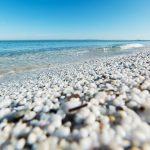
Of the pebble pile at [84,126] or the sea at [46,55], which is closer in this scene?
the pebble pile at [84,126]

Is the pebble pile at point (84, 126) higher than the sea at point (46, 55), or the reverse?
the pebble pile at point (84, 126)

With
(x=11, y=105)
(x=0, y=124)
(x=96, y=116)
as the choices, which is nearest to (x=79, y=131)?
(x=96, y=116)

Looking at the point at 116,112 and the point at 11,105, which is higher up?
the point at 116,112

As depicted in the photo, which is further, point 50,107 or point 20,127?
point 50,107

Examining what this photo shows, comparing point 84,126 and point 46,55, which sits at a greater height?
point 84,126

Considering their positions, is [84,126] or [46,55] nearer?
[84,126]

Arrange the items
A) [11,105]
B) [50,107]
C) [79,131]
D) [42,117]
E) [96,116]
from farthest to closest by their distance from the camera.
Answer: [11,105]
[50,107]
[42,117]
[96,116]
[79,131]

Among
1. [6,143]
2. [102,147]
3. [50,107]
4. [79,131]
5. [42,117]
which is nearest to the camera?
[102,147]

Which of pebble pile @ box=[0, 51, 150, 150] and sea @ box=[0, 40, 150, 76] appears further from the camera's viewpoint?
sea @ box=[0, 40, 150, 76]

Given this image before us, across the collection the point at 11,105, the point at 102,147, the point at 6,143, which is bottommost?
the point at 11,105

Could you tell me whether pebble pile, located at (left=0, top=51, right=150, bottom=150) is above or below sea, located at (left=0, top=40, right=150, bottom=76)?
above

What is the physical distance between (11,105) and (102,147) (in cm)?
275

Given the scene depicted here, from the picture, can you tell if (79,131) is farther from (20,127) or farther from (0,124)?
(0,124)

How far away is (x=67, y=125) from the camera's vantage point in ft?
8.82
